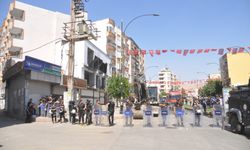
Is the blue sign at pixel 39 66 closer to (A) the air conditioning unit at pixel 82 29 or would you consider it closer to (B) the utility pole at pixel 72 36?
(B) the utility pole at pixel 72 36

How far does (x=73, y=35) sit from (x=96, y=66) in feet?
95.4

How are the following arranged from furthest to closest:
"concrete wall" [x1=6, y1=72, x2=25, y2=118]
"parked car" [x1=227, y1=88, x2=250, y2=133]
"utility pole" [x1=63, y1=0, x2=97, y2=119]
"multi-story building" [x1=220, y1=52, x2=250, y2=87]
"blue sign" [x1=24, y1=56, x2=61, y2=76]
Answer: "multi-story building" [x1=220, y1=52, x2=250, y2=87]
"concrete wall" [x1=6, y1=72, x2=25, y2=118]
"blue sign" [x1=24, y1=56, x2=61, y2=76]
"utility pole" [x1=63, y1=0, x2=97, y2=119]
"parked car" [x1=227, y1=88, x2=250, y2=133]

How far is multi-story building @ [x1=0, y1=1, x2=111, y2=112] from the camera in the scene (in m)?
47.1

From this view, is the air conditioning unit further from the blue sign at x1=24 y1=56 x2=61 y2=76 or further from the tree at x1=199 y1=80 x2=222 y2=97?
the tree at x1=199 y1=80 x2=222 y2=97

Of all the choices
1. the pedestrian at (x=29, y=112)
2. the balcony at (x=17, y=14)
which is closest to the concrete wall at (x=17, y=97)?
the pedestrian at (x=29, y=112)

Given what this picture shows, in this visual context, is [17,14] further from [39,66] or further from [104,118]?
[104,118]

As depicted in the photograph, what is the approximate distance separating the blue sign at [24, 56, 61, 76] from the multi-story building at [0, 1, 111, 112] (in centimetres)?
1491

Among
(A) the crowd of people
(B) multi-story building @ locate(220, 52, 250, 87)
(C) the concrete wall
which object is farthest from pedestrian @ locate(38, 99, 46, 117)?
(B) multi-story building @ locate(220, 52, 250, 87)

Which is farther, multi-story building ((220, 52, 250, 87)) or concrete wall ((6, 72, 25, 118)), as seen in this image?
multi-story building ((220, 52, 250, 87))

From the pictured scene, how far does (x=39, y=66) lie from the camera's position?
2664 cm

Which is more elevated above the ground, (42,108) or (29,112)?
(42,108)

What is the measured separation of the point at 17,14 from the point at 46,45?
23.4 feet

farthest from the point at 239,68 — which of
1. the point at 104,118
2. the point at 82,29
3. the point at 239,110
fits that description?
the point at 239,110

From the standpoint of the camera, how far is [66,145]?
11.4m
